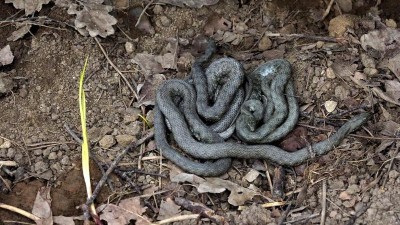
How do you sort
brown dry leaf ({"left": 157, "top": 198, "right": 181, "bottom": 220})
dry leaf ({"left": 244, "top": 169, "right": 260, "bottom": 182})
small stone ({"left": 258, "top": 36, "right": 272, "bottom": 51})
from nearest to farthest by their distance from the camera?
1. brown dry leaf ({"left": 157, "top": 198, "right": 181, "bottom": 220})
2. dry leaf ({"left": 244, "top": 169, "right": 260, "bottom": 182})
3. small stone ({"left": 258, "top": 36, "right": 272, "bottom": 51})

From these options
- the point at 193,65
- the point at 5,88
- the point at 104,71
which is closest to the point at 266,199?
the point at 193,65

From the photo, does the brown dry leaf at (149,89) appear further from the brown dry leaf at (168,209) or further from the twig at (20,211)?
the twig at (20,211)

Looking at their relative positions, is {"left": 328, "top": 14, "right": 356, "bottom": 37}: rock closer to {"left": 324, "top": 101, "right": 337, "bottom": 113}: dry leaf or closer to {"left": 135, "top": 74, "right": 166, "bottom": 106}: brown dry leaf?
{"left": 324, "top": 101, "right": 337, "bottom": 113}: dry leaf

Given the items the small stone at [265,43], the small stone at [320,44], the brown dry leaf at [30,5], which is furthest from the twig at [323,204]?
the brown dry leaf at [30,5]

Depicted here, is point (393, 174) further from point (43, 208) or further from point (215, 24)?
point (43, 208)

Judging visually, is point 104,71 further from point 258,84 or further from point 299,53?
point 299,53

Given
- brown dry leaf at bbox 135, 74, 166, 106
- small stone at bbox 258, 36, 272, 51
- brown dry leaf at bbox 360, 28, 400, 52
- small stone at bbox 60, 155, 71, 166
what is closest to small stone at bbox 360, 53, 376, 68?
brown dry leaf at bbox 360, 28, 400, 52

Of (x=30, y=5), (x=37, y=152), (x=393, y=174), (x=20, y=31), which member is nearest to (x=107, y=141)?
(x=37, y=152)
